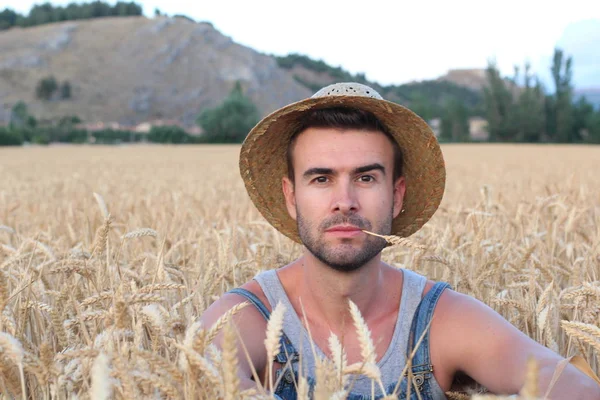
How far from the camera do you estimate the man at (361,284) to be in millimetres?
1968

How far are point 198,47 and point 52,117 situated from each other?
38.6 m

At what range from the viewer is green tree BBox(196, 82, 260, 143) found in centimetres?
5272

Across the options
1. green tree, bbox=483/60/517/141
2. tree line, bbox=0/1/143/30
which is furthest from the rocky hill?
green tree, bbox=483/60/517/141

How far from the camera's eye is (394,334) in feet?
6.84

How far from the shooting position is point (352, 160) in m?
2.11

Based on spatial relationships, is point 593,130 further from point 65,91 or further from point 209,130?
point 65,91

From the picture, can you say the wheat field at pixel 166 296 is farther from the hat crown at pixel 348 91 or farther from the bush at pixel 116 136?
the bush at pixel 116 136

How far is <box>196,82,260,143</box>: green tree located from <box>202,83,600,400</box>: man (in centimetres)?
4998

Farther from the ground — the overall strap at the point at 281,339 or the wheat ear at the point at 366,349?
the wheat ear at the point at 366,349

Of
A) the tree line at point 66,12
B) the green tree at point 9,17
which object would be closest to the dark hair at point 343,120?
the tree line at point 66,12

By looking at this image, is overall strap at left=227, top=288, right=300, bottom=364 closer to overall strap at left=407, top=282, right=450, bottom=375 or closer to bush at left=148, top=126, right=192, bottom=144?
overall strap at left=407, top=282, right=450, bottom=375

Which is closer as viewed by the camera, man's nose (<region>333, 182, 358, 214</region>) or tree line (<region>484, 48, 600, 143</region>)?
man's nose (<region>333, 182, 358, 214</region>)

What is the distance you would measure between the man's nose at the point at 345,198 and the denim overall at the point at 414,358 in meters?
0.42

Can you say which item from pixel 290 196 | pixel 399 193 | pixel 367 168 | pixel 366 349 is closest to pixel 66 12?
pixel 290 196
